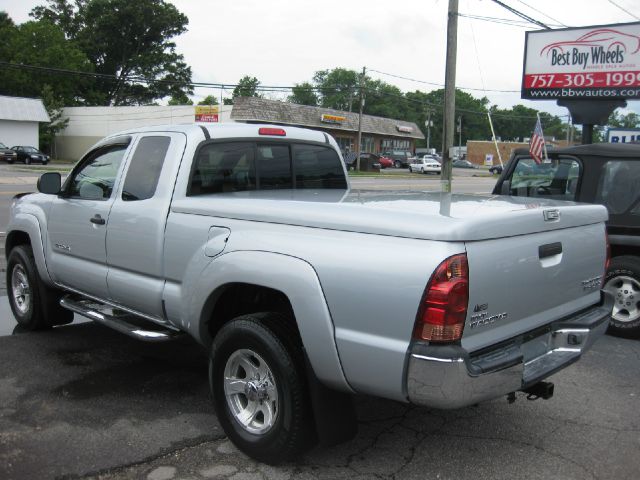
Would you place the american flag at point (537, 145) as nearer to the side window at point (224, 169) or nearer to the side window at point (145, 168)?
the side window at point (224, 169)

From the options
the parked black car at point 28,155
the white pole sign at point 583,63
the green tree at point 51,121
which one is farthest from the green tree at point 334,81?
the white pole sign at point 583,63

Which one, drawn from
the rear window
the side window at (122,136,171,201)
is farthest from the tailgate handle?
the side window at (122,136,171,201)

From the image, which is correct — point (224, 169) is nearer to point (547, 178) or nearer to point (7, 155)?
point (547, 178)

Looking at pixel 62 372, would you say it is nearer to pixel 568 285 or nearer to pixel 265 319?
pixel 265 319

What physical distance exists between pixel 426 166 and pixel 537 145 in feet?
162

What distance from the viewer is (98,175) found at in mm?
4906

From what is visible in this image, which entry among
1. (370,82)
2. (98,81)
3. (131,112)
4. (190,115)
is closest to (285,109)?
(190,115)

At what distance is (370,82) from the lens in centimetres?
13612

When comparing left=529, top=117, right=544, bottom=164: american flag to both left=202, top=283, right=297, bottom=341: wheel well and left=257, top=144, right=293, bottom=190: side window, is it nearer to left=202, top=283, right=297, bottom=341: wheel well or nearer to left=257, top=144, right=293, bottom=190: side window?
left=257, top=144, right=293, bottom=190: side window

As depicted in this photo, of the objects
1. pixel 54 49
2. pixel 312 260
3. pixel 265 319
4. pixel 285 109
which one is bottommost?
pixel 265 319

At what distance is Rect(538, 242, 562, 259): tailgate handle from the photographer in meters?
3.13

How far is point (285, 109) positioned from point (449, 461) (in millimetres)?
50513

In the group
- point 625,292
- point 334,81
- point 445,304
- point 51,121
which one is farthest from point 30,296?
point 334,81

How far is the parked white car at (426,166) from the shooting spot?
57.2m
